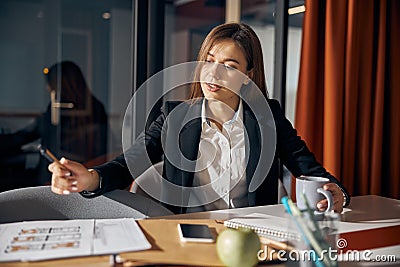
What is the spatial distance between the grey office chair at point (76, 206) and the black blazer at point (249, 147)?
189mm

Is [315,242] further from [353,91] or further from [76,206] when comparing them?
[353,91]

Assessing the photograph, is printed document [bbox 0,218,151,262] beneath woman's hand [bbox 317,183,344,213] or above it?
beneath

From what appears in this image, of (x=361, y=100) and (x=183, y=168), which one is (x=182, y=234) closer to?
(x=183, y=168)

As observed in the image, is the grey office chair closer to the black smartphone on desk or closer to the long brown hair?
the black smartphone on desk

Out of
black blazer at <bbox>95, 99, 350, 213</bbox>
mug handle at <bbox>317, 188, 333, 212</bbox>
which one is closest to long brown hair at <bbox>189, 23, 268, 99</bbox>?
black blazer at <bbox>95, 99, 350, 213</bbox>

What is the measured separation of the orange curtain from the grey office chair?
48.4 inches

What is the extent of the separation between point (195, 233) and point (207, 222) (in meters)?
0.15

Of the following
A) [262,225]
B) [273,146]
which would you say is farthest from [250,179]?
[262,225]

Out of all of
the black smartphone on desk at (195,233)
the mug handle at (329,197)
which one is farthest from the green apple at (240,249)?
the mug handle at (329,197)

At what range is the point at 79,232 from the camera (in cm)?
115

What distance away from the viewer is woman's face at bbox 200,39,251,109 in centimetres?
172

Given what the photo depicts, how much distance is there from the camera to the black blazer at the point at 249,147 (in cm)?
177

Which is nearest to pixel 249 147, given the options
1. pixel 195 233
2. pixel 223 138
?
pixel 223 138

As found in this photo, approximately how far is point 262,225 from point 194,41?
196 inches
